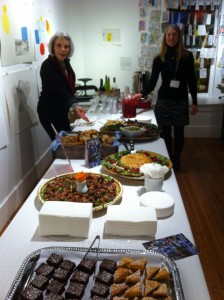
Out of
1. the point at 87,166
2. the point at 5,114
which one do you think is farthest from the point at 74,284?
the point at 5,114

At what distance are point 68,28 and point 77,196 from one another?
3.72m

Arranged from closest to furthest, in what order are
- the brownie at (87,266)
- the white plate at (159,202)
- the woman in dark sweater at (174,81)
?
1. the brownie at (87,266)
2. the white plate at (159,202)
3. the woman in dark sweater at (174,81)

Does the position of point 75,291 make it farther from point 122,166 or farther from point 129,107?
point 129,107

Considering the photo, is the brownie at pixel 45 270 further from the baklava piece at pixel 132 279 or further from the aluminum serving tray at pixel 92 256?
the baklava piece at pixel 132 279

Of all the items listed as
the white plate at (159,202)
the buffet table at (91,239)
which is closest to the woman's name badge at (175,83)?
the buffet table at (91,239)

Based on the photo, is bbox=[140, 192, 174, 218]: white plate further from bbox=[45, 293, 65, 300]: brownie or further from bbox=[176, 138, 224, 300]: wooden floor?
bbox=[176, 138, 224, 300]: wooden floor

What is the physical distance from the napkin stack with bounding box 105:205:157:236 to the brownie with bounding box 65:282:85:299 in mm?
288

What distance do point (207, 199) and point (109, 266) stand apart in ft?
6.94

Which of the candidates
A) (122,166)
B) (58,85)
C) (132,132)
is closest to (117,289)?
(122,166)

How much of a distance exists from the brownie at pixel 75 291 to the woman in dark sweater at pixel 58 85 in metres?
1.65

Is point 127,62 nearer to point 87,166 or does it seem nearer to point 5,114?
point 5,114

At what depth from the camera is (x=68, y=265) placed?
2.93 feet

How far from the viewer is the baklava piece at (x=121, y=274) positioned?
861 mm

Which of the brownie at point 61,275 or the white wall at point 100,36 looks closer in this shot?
the brownie at point 61,275
